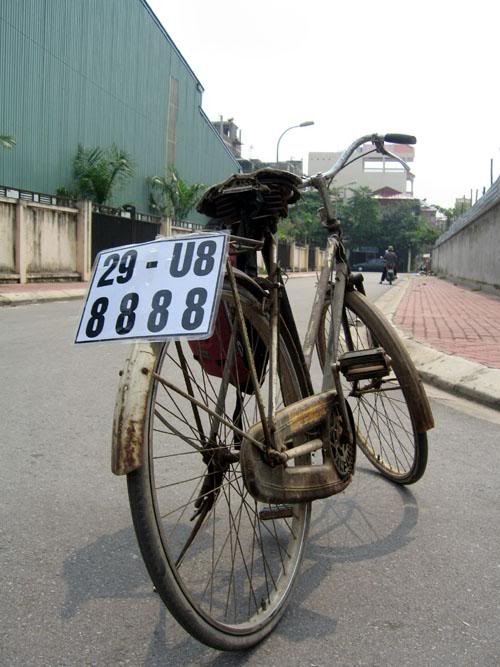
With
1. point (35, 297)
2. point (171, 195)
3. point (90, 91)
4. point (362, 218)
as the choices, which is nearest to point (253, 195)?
point (35, 297)

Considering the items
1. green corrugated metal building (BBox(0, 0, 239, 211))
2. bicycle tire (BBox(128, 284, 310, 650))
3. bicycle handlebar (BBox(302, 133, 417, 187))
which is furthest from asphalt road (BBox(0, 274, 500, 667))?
green corrugated metal building (BBox(0, 0, 239, 211))

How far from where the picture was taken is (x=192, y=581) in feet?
6.93

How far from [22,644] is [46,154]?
22364mm

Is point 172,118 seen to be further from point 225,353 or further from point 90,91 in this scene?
point 225,353

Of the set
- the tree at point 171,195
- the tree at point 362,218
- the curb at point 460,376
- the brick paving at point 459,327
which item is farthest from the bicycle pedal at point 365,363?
the tree at point 362,218

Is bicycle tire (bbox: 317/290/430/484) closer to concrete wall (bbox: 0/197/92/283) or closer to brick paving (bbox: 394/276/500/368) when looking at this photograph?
brick paving (bbox: 394/276/500/368)

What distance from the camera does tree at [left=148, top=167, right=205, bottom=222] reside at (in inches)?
1216

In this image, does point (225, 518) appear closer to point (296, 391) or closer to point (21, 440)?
point (296, 391)

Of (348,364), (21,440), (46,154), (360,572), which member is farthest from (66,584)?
(46,154)

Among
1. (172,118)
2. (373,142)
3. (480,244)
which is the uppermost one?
(172,118)

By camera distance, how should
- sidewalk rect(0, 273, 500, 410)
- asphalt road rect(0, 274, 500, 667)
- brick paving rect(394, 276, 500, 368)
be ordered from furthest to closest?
brick paving rect(394, 276, 500, 368) < sidewalk rect(0, 273, 500, 410) < asphalt road rect(0, 274, 500, 667)

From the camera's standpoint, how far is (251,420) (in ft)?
8.59

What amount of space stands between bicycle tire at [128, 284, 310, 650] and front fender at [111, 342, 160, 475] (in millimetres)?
30

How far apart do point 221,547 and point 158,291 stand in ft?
3.98
